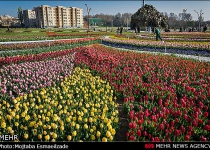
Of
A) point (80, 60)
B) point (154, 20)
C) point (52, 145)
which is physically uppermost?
point (154, 20)

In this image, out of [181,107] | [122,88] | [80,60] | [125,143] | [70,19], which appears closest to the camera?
[125,143]

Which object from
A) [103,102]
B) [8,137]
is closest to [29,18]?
[103,102]

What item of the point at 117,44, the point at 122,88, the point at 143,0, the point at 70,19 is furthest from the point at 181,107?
the point at 70,19

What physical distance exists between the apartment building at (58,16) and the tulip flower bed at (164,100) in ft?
385

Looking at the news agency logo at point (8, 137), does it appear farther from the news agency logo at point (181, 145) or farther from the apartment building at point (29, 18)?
the apartment building at point (29, 18)

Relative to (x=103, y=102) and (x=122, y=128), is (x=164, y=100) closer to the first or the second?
(x=122, y=128)

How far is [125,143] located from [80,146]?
645 millimetres

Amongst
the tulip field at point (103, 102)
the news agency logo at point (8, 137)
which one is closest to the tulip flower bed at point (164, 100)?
the tulip field at point (103, 102)

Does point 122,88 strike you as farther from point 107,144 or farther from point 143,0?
point 143,0

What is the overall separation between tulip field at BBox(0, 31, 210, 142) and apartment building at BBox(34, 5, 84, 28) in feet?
383

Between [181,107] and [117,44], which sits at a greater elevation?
[117,44]

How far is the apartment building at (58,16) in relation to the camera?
12062cm

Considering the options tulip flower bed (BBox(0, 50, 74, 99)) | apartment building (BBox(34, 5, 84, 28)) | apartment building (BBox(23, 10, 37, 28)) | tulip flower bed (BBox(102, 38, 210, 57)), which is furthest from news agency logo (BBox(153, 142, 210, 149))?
apartment building (BBox(23, 10, 37, 28))

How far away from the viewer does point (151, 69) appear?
27.6 ft
